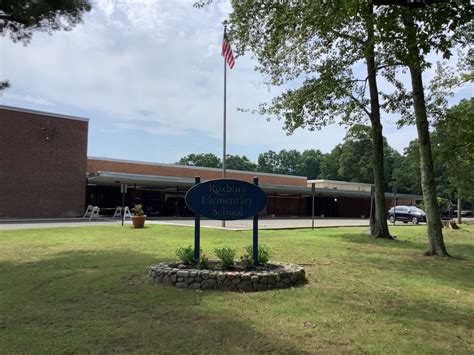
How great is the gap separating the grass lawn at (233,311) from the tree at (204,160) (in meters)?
99.1

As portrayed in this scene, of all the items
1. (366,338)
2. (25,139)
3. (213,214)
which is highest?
(25,139)

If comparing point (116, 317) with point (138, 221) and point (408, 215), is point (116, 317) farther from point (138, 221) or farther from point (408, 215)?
point (408, 215)

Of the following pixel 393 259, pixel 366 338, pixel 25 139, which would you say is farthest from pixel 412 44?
pixel 25 139

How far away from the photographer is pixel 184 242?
16.0 metres

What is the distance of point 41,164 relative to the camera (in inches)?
1332

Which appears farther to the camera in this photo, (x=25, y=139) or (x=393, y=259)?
(x=25, y=139)

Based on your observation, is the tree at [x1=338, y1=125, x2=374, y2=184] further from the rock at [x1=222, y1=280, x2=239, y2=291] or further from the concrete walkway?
the rock at [x1=222, y1=280, x2=239, y2=291]

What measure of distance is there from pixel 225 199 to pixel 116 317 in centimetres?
351

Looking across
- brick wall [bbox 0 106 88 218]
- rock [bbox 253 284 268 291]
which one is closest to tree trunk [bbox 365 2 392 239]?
rock [bbox 253 284 268 291]

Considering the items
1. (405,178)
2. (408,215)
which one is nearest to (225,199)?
(408,215)

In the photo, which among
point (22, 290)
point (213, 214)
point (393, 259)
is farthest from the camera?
point (393, 259)

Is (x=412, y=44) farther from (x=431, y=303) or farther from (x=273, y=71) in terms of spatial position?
(x=273, y=71)

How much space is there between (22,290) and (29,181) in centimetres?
2689

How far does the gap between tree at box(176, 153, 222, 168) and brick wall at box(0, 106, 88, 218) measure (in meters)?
74.3
